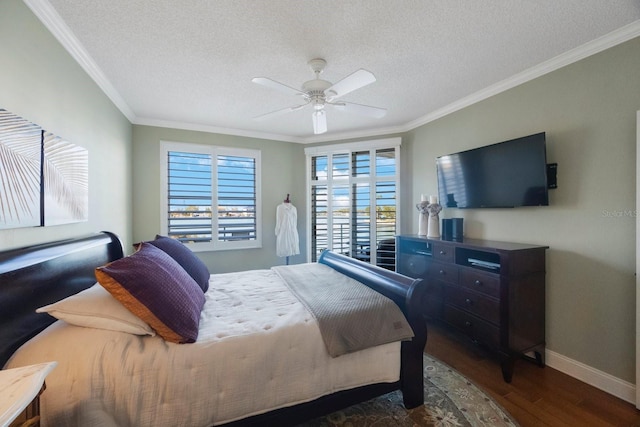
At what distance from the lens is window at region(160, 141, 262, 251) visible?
3.66 meters

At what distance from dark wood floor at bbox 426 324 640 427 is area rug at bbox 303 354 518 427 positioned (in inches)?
5.2

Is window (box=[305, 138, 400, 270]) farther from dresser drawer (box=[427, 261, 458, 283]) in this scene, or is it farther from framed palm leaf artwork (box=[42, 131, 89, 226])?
framed palm leaf artwork (box=[42, 131, 89, 226])

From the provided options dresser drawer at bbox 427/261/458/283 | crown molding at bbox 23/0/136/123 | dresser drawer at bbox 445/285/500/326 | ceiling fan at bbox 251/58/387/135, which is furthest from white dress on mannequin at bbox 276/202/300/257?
crown molding at bbox 23/0/136/123

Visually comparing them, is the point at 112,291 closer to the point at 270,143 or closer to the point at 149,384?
the point at 149,384

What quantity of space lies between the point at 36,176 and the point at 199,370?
1420mm

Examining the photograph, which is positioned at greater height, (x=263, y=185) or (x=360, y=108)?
(x=360, y=108)

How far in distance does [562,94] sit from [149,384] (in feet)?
11.2

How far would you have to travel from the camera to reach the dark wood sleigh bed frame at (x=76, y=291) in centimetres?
108

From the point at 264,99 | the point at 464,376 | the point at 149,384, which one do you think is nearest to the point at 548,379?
the point at 464,376

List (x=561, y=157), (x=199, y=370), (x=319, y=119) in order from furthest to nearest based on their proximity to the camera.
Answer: (x=319, y=119) → (x=561, y=157) → (x=199, y=370)

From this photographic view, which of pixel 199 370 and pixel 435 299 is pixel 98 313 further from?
pixel 435 299

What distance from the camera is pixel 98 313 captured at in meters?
1.18

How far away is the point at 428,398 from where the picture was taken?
1.79m

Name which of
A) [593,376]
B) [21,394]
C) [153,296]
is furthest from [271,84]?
[593,376]
